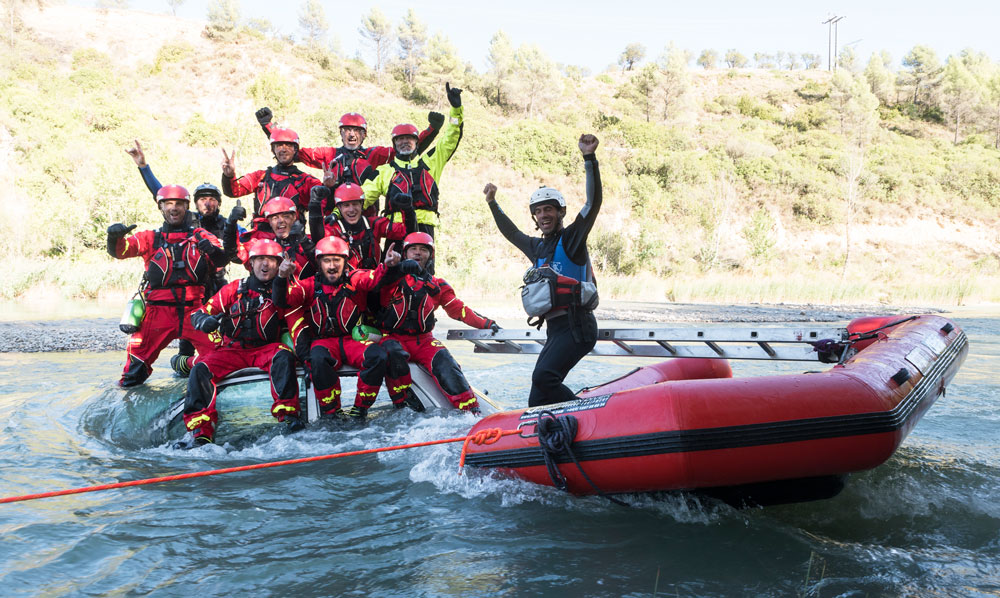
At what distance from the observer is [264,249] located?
5090 millimetres

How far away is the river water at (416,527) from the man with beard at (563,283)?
79cm

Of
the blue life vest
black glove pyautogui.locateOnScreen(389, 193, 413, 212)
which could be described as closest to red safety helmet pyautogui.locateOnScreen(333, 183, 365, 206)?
black glove pyautogui.locateOnScreen(389, 193, 413, 212)

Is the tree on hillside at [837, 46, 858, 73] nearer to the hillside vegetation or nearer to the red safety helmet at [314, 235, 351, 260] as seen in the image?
the hillside vegetation

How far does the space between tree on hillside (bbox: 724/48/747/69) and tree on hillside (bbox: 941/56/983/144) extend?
26.4 metres

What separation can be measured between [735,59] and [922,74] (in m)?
25.8

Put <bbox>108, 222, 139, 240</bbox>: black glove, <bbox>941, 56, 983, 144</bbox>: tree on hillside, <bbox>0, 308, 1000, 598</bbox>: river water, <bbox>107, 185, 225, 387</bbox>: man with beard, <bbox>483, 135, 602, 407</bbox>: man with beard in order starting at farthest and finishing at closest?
1. <bbox>941, 56, 983, 144</bbox>: tree on hillside
2. <bbox>107, 185, 225, 387</bbox>: man with beard
3. <bbox>108, 222, 139, 240</bbox>: black glove
4. <bbox>483, 135, 602, 407</bbox>: man with beard
5. <bbox>0, 308, 1000, 598</bbox>: river water

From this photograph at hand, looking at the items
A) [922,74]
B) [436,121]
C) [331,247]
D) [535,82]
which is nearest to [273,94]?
[535,82]

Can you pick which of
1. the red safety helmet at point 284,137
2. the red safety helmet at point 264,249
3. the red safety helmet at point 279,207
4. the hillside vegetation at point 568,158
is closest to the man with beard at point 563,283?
the red safety helmet at point 264,249

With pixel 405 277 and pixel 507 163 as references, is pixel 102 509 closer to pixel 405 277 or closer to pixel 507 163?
pixel 405 277

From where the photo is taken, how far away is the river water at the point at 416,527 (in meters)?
3.05

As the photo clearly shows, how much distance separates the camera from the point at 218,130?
113 feet

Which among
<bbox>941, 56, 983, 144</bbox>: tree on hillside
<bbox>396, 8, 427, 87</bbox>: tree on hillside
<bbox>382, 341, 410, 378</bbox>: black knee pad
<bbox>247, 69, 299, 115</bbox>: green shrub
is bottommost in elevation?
<bbox>382, 341, 410, 378</bbox>: black knee pad

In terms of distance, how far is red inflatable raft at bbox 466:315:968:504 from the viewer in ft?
10.4

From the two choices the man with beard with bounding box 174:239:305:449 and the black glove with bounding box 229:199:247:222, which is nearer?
the man with beard with bounding box 174:239:305:449
